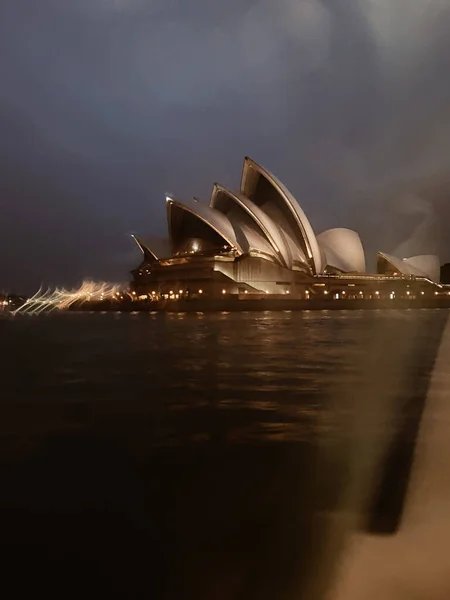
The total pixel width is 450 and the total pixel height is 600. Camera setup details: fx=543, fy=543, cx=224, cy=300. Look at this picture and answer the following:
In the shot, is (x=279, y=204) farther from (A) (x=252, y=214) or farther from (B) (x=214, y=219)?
(B) (x=214, y=219)

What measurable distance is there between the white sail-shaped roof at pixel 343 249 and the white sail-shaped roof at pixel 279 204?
5.73 metres

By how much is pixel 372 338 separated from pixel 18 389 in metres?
9.82

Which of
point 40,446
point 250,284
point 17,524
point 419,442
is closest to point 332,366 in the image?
point 419,442

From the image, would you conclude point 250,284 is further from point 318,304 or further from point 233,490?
point 233,490

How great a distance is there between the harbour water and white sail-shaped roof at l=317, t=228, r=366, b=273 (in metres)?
48.3

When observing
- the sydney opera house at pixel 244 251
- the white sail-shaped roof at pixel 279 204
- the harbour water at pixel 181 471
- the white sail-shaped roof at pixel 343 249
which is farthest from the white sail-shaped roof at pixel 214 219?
the harbour water at pixel 181 471

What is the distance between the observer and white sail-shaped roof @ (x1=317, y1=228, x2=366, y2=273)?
5522 centimetres

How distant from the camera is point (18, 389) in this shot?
6.82m

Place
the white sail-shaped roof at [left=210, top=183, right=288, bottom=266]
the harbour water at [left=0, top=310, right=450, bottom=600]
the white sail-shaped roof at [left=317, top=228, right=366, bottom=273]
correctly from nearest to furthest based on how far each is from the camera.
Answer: the harbour water at [left=0, top=310, right=450, bottom=600], the white sail-shaped roof at [left=210, top=183, right=288, bottom=266], the white sail-shaped roof at [left=317, top=228, right=366, bottom=273]

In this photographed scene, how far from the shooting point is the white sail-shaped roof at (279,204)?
4594cm

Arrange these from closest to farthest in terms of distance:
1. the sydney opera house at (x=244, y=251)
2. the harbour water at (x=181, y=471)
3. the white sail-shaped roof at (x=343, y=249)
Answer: the harbour water at (x=181, y=471) < the sydney opera house at (x=244, y=251) < the white sail-shaped roof at (x=343, y=249)

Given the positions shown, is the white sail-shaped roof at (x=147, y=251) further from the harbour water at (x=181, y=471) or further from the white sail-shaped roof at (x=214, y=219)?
the harbour water at (x=181, y=471)

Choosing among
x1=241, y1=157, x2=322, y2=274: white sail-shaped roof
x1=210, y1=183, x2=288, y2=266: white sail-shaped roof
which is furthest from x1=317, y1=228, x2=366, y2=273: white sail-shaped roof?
x1=210, y1=183, x2=288, y2=266: white sail-shaped roof

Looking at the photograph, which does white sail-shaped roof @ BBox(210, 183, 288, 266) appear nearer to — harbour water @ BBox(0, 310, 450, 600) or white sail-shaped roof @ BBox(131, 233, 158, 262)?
white sail-shaped roof @ BBox(131, 233, 158, 262)
